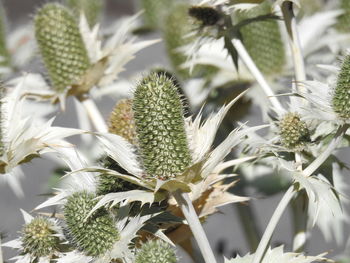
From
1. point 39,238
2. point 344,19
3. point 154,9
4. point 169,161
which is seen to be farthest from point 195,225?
point 154,9

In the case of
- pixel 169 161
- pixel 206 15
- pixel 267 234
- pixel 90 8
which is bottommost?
pixel 267 234

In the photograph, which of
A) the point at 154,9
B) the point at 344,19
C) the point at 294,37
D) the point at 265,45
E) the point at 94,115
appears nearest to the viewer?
the point at 294,37

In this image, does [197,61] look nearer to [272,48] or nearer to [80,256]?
[272,48]

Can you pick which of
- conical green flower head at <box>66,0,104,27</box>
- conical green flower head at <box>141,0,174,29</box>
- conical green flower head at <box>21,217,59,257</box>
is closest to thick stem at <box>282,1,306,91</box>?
conical green flower head at <box>21,217,59,257</box>

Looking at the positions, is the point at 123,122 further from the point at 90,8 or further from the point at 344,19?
the point at 90,8

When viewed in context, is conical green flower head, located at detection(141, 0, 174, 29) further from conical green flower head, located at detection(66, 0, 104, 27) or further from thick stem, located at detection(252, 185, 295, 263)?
thick stem, located at detection(252, 185, 295, 263)

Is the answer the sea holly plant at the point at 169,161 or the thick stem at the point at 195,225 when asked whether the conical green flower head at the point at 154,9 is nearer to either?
the sea holly plant at the point at 169,161
